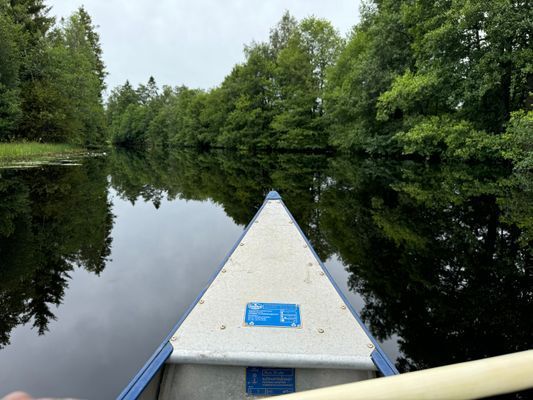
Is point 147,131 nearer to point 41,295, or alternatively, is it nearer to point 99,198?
point 99,198

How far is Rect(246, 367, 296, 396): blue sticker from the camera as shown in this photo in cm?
162

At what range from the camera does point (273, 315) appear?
6.29 feet

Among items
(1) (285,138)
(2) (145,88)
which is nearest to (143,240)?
(1) (285,138)

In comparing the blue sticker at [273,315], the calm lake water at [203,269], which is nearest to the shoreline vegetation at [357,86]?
the calm lake water at [203,269]

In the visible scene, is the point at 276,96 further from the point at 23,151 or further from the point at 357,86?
the point at 23,151

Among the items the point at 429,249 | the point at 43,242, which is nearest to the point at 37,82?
the point at 43,242

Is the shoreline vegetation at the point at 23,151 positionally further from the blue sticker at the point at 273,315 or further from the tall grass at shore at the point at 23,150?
the blue sticker at the point at 273,315

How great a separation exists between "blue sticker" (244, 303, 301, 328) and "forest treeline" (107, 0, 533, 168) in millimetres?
10450

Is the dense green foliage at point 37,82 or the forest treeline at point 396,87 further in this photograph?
the dense green foliage at point 37,82

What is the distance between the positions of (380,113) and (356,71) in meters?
3.94

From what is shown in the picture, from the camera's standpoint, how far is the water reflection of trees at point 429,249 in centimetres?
257

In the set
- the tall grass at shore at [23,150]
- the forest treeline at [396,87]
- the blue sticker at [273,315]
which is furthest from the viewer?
the tall grass at shore at [23,150]

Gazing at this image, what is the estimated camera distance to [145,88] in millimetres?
64125

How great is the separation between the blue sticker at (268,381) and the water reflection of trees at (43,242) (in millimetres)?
2108
